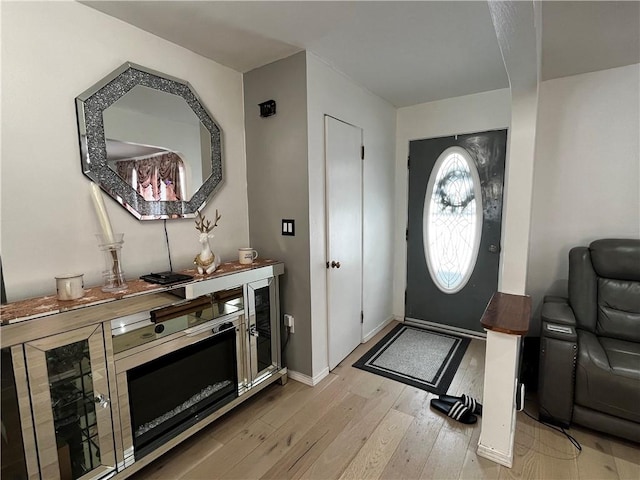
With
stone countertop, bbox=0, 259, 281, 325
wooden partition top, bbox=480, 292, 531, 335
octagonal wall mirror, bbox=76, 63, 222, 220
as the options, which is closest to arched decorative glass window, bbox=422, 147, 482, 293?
wooden partition top, bbox=480, 292, 531, 335

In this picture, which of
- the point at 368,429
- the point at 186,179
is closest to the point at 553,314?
the point at 368,429

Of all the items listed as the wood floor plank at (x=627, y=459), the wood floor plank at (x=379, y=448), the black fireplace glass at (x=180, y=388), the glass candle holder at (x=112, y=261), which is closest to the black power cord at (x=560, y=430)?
the wood floor plank at (x=627, y=459)

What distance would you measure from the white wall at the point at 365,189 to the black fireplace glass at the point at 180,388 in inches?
26.7

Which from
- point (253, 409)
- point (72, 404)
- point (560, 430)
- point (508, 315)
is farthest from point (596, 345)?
point (72, 404)

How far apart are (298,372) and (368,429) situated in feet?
2.30

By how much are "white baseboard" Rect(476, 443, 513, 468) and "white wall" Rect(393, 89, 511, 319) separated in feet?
6.30

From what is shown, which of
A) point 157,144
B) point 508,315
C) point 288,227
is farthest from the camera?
point 288,227

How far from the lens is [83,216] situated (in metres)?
1.66

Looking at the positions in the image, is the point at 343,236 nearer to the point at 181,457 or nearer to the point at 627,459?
the point at 181,457

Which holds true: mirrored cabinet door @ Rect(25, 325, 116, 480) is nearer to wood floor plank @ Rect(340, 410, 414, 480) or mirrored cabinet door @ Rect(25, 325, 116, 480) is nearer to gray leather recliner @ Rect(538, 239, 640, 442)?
wood floor plank @ Rect(340, 410, 414, 480)

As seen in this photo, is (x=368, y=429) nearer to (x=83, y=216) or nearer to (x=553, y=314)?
(x=553, y=314)

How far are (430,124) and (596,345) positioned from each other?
233 centimetres

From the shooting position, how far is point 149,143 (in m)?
1.93

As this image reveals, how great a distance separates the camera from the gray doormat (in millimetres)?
2441
